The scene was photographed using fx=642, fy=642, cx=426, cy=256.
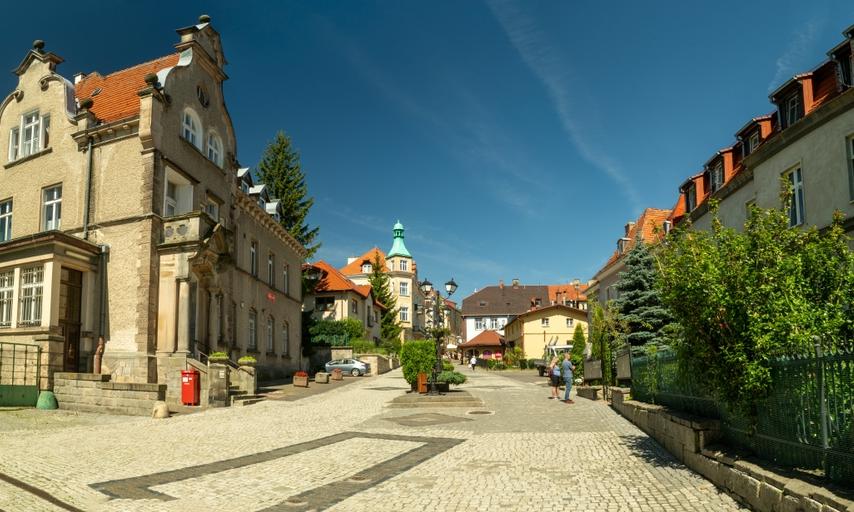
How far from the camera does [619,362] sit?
70.7 feet

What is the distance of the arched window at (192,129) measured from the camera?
25.4 m

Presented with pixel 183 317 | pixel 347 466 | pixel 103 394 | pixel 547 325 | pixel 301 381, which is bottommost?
pixel 301 381

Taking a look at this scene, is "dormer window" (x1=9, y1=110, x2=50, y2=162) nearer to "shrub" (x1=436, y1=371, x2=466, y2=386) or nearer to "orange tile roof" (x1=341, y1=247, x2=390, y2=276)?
"shrub" (x1=436, y1=371, x2=466, y2=386)

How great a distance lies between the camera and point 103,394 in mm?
18938

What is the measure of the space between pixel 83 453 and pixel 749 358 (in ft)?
36.5

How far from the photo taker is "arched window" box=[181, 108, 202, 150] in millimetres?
25406

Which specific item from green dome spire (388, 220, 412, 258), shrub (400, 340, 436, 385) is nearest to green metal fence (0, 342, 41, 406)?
shrub (400, 340, 436, 385)

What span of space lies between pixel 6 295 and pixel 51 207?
4.35 meters

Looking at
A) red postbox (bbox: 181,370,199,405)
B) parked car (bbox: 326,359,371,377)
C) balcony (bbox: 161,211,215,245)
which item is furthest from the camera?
parked car (bbox: 326,359,371,377)

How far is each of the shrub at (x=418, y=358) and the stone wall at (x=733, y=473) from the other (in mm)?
12031

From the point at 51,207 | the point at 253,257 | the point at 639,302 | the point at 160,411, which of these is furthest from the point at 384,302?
the point at 160,411

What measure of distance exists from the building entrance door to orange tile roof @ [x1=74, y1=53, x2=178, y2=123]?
Result: 6061 millimetres

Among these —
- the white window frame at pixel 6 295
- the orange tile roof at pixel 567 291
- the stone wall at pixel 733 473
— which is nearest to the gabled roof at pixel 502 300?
the orange tile roof at pixel 567 291

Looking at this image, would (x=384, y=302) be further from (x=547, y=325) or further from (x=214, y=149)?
(x=214, y=149)
